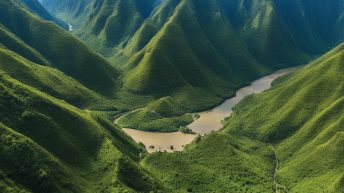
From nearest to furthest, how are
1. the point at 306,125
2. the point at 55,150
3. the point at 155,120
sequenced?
the point at 55,150 < the point at 306,125 < the point at 155,120

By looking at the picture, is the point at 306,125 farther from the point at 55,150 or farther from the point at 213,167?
the point at 55,150

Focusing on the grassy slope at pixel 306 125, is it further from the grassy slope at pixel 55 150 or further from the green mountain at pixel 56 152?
the grassy slope at pixel 55 150

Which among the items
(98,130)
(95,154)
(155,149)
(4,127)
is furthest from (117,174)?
(155,149)

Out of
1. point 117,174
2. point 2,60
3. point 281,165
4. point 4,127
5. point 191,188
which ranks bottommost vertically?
point 281,165

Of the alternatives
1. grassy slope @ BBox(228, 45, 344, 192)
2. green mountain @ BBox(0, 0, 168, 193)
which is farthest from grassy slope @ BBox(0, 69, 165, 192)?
grassy slope @ BBox(228, 45, 344, 192)

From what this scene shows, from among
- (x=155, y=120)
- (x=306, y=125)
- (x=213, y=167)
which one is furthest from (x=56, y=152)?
(x=306, y=125)

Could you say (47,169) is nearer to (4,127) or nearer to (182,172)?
(4,127)

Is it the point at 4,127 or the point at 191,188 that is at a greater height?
the point at 4,127
